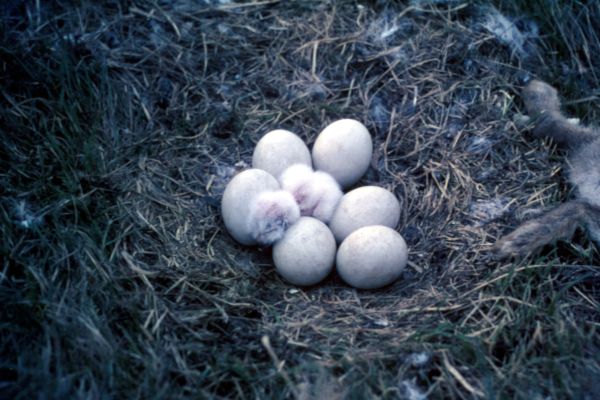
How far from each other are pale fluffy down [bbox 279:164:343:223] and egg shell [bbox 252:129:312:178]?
1.4 inches

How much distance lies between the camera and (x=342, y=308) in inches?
80.4

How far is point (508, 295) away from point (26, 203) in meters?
1.77

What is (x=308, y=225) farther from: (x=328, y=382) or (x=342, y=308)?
(x=328, y=382)

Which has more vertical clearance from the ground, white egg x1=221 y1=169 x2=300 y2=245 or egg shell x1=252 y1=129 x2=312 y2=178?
egg shell x1=252 y1=129 x2=312 y2=178

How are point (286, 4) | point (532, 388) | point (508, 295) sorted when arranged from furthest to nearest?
point (286, 4) < point (508, 295) < point (532, 388)

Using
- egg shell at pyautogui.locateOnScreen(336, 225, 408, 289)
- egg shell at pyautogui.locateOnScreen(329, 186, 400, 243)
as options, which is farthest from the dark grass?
egg shell at pyautogui.locateOnScreen(329, 186, 400, 243)

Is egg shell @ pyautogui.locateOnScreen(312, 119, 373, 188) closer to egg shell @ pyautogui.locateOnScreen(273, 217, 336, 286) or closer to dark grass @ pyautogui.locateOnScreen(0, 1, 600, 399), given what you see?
dark grass @ pyautogui.locateOnScreen(0, 1, 600, 399)

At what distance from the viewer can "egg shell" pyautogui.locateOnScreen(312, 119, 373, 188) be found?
2361mm

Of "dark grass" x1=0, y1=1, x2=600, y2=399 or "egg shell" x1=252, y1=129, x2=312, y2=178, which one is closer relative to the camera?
"dark grass" x1=0, y1=1, x2=600, y2=399

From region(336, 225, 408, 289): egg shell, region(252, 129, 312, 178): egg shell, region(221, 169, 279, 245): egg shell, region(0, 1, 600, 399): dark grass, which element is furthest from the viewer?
region(252, 129, 312, 178): egg shell

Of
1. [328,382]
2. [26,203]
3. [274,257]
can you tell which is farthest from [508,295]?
[26,203]

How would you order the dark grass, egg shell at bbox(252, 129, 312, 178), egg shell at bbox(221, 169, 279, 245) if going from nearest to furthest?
the dark grass → egg shell at bbox(221, 169, 279, 245) → egg shell at bbox(252, 129, 312, 178)

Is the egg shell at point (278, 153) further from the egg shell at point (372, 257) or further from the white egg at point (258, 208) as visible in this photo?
the egg shell at point (372, 257)

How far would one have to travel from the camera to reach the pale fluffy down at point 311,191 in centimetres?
227
